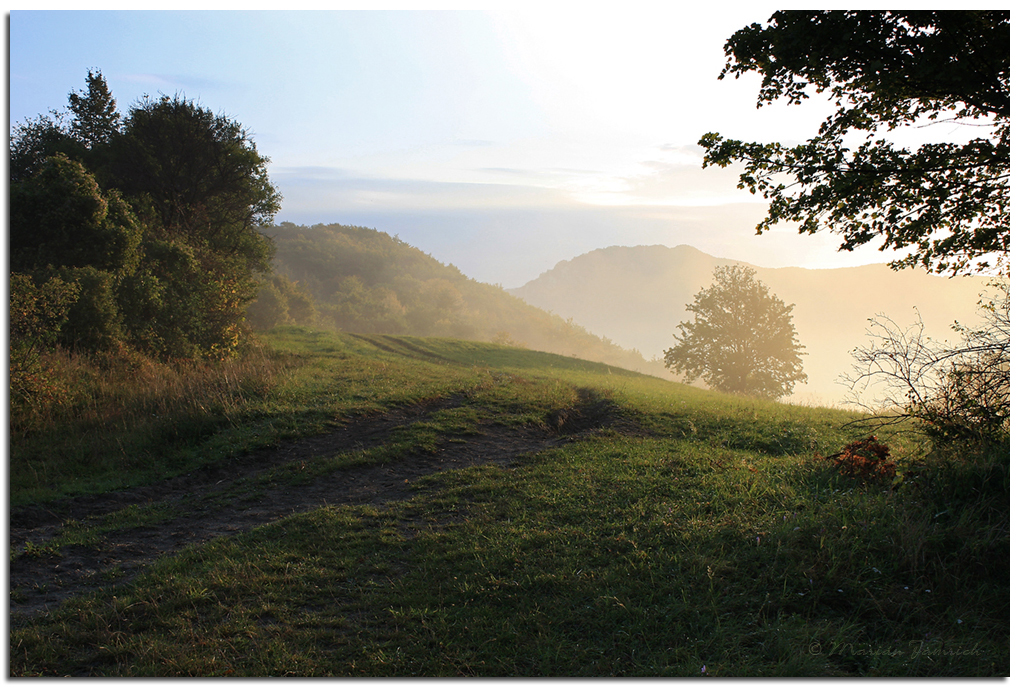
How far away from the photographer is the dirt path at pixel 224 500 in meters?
5.50

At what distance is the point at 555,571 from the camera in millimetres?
5180

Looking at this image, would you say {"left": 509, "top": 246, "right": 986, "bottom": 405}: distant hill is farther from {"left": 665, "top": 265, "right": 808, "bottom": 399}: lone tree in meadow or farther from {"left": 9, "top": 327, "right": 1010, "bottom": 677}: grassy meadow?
{"left": 9, "top": 327, "right": 1010, "bottom": 677}: grassy meadow

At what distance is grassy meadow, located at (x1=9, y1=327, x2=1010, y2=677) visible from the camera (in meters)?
4.00

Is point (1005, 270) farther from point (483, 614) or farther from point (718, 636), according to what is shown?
point (483, 614)

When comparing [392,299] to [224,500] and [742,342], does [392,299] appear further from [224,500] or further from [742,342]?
[224,500]

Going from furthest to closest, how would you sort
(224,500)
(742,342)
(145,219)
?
(742,342)
(145,219)
(224,500)

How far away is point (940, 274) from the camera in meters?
7.71

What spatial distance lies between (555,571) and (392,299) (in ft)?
216

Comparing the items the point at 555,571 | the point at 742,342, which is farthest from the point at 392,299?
the point at 555,571

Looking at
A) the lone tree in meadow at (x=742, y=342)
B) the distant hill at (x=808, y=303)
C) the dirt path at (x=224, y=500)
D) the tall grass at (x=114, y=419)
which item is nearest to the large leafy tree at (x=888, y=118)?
the dirt path at (x=224, y=500)

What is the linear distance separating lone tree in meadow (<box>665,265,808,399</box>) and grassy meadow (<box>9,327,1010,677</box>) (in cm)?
2684

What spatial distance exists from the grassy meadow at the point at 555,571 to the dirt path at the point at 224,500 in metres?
0.21

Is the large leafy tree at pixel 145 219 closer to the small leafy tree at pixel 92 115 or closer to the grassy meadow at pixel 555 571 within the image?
the small leafy tree at pixel 92 115

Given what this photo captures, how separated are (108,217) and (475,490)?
1430cm
